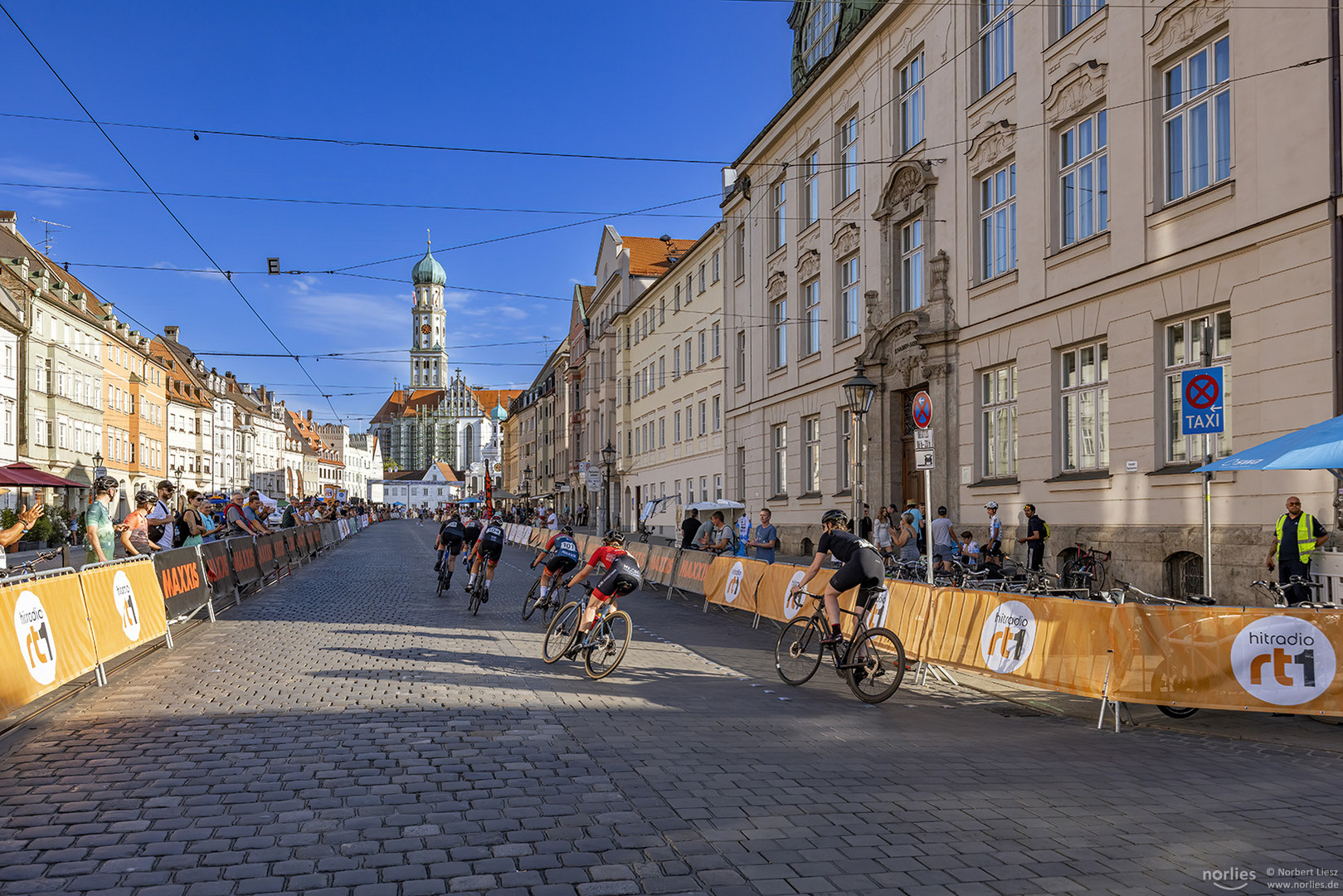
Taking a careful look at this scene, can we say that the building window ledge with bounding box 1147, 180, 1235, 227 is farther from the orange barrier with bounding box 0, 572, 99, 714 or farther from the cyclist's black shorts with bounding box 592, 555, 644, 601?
the orange barrier with bounding box 0, 572, 99, 714

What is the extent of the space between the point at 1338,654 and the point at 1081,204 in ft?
40.8

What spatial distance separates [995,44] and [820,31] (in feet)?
37.3

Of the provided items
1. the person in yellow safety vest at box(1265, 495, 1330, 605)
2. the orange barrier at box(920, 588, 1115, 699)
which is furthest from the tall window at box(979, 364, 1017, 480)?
the orange barrier at box(920, 588, 1115, 699)

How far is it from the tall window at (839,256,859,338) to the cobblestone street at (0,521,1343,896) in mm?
18523

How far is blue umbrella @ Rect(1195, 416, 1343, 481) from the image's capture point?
1034 cm

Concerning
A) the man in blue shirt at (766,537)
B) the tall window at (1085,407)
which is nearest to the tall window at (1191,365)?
the tall window at (1085,407)

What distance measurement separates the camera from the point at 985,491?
2170cm

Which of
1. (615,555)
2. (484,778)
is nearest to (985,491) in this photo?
(615,555)

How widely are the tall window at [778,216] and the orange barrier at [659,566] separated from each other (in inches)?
544

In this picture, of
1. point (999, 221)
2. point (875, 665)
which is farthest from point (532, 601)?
point (999, 221)

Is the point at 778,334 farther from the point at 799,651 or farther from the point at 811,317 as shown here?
the point at 799,651

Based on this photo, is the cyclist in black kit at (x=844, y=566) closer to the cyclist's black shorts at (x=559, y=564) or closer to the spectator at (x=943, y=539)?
the cyclist's black shorts at (x=559, y=564)

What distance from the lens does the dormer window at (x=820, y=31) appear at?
1212 inches

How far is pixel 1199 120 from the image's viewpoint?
1605cm
